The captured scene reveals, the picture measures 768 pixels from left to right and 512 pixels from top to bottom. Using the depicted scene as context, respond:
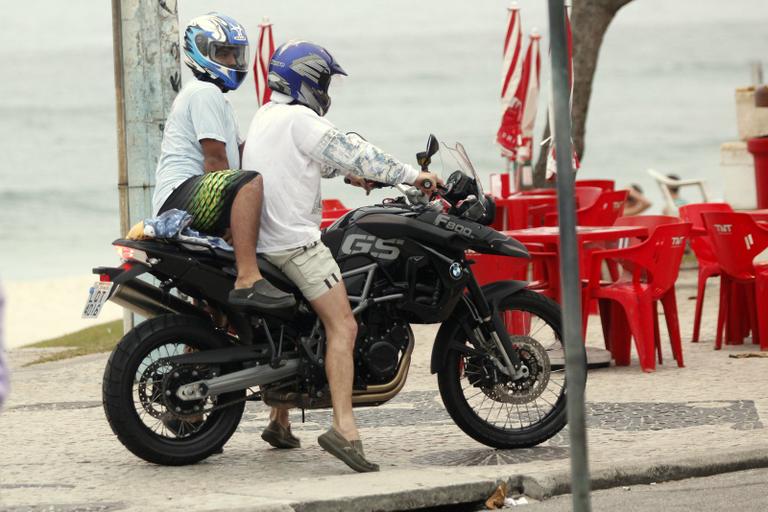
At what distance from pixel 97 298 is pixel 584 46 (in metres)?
12.2

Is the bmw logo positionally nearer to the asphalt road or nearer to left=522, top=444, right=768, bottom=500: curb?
left=522, top=444, right=768, bottom=500: curb

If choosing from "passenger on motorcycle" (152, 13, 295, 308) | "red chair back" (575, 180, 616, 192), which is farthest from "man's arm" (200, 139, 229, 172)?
"red chair back" (575, 180, 616, 192)

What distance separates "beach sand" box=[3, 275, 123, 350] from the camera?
67.6 feet

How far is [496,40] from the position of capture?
325 ft

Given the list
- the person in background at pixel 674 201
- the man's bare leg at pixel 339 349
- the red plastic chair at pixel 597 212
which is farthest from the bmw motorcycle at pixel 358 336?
the person in background at pixel 674 201

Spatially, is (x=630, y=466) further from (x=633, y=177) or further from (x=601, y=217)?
(x=633, y=177)

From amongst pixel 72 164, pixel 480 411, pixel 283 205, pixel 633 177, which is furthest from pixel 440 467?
pixel 72 164

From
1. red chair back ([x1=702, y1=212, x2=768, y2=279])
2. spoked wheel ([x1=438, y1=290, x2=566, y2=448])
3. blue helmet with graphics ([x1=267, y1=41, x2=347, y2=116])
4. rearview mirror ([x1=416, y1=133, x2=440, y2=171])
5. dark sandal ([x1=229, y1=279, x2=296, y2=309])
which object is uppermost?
blue helmet with graphics ([x1=267, y1=41, x2=347, y2=116])

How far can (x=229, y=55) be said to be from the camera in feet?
25.2

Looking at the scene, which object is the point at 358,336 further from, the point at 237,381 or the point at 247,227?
the point at 247,227

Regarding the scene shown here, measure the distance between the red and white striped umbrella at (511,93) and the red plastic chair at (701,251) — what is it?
4768 mm

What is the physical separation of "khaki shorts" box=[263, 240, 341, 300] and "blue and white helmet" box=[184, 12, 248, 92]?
3.11ft

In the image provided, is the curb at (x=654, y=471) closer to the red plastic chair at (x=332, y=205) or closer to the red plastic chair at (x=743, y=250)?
the red plastic chair at (x=743, y=250)

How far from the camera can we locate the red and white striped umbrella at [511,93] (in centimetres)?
1658
